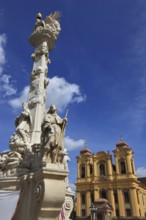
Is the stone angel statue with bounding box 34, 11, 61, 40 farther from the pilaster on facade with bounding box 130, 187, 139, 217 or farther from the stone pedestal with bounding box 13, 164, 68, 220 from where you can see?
the pilaster on facade with bounding box 130, 187, 139, 217

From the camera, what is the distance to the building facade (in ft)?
137

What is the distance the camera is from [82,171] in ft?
163

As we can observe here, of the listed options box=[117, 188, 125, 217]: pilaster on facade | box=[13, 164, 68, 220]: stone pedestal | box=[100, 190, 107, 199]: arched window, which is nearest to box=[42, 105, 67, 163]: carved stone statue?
box=[13, 164, 68, 220]: stone pedestal

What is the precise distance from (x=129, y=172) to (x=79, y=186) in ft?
36.2

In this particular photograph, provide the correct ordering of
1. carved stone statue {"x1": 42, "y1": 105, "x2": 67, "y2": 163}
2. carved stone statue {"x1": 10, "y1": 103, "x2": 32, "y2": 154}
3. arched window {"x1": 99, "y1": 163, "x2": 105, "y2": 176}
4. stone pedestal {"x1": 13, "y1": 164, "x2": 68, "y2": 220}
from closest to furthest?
stone pedestal {"x1": 13, "y1": 164, "x2": 68, "y2": 220}
carved stone statue {"x1": 42, "y1": 105, "x2": 67, "y2": 163}
carved stone statue {"x1": 10, "y1": 103, "x2": 32, "y2": 154}
arched window {"x1": 99, "y1": 163, "x2": 105, "y2": 176}

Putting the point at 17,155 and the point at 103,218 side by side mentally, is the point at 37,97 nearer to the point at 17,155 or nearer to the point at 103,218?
the point at 17,155

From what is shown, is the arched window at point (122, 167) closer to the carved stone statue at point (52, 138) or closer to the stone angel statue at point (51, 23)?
the stone angel statue at point (51, 23)

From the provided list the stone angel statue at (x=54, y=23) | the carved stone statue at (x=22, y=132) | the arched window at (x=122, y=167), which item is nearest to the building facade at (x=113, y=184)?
the arched window at (x=122, y=167)

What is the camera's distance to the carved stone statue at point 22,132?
6.84 m

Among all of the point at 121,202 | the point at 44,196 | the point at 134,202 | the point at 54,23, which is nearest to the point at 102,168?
the point at 121,202

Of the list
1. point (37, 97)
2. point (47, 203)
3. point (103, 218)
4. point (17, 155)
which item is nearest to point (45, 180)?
point (47, 203)

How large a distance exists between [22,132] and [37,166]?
7.07 ft

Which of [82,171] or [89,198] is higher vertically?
[82,171]

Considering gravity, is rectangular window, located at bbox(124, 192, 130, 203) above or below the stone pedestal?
above
